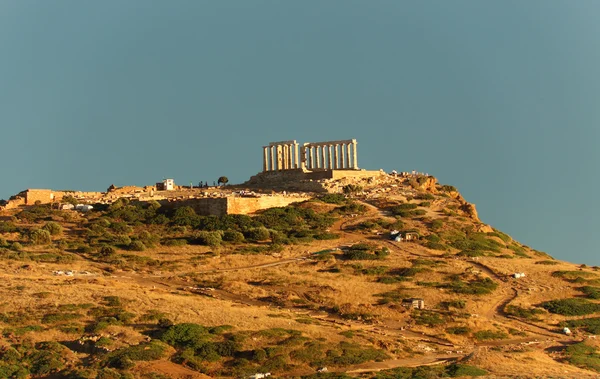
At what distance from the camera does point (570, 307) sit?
48.6 meters

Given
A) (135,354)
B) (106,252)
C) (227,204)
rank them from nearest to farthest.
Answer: (135,354) < (106,252) < (227,204)

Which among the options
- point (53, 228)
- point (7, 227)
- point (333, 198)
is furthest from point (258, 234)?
point (7, 227)

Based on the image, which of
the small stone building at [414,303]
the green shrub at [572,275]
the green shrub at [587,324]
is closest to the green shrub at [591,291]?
the green shrub at [572,275]

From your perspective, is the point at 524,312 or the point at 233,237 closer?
the point at 524,312

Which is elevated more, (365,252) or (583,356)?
(365,252)

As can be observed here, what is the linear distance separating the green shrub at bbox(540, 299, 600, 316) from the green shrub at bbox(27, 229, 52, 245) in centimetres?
3056

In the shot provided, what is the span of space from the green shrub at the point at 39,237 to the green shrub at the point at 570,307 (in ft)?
100

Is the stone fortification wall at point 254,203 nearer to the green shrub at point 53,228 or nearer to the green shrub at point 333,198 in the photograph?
the green shrub at point 333,198

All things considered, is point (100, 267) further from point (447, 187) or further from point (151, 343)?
point (447, 187)

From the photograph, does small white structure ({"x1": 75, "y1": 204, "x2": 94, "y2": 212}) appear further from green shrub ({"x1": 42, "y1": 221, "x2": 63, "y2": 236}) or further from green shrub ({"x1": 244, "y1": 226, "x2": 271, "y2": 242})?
green shrub ({"x1": 244, "y1": 226, "x2": 271, "y2": 242})

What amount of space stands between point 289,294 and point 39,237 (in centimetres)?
1844

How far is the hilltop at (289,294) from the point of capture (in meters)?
36.8

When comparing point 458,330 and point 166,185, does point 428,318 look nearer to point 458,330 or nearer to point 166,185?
point 458,330

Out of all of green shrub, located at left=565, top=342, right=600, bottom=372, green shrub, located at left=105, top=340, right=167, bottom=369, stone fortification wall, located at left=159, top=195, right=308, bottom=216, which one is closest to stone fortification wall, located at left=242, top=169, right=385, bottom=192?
stone fortification wall, located at left=159, top=195, right=308, bottom=216
